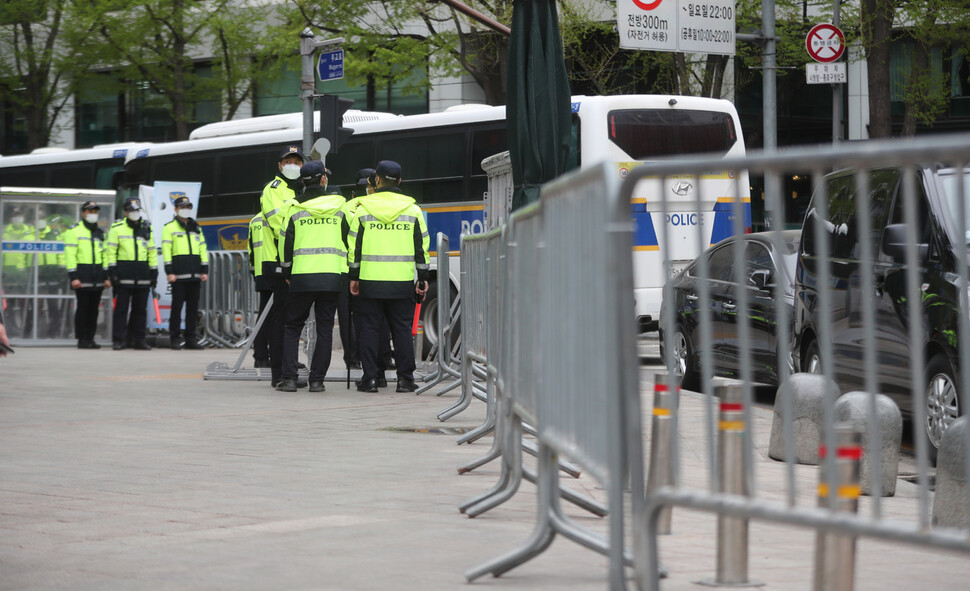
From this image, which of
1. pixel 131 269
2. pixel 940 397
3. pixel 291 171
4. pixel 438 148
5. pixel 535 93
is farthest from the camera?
pixel 438 148

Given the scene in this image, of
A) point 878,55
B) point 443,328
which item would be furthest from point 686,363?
point 878,55

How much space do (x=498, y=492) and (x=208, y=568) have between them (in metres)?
1.50

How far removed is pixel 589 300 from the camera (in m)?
3.77

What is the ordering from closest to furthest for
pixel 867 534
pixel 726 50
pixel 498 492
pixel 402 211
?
pixel 867 534, pixel 498 492, pixel 402 211, pixel 726 50

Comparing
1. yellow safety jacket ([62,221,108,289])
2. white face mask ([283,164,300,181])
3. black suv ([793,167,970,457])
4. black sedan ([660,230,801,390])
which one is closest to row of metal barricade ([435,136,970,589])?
black suv ([793,167,970,457])

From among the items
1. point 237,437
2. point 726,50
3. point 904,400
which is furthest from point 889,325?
point 726,50

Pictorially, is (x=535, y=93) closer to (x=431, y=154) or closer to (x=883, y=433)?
(x=883, y=433)

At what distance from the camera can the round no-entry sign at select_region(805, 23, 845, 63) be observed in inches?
816

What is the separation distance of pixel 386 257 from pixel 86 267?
1014 centimetres

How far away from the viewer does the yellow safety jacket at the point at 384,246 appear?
40.7ft

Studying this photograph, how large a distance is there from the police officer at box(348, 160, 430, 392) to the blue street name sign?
4.64m

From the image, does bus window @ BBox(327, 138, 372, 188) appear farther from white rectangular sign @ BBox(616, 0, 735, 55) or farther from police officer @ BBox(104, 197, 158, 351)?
white rectangular sign @ BBox(616, 0, 735, 55)

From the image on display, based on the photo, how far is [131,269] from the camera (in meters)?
21.1

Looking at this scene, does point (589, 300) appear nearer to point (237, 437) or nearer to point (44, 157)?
point (237, 437)
